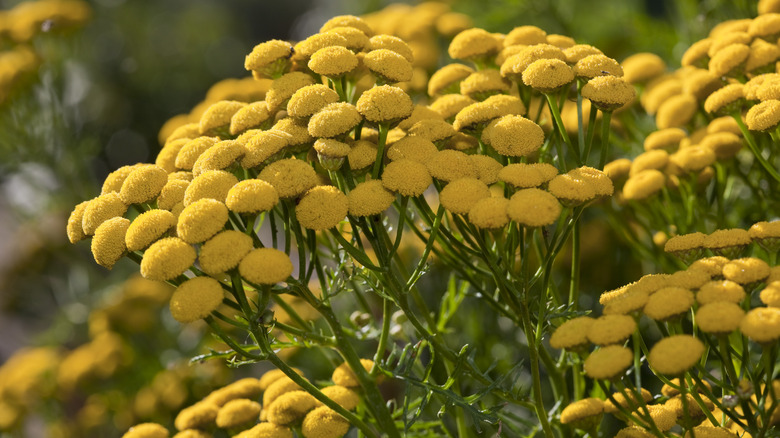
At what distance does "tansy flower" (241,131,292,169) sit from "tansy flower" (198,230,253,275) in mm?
205

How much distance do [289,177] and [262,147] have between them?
11cm

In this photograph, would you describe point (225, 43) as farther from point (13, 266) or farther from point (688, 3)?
point (688, 3)

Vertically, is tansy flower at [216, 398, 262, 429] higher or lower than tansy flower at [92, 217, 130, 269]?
lower

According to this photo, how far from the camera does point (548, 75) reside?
1792mm

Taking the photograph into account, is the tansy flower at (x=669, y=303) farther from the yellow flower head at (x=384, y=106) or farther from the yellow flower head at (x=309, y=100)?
the yellow flower head at (x=309, y=100)

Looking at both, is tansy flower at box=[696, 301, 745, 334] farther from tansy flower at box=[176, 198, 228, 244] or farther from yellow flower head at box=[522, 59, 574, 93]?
tansy flower at box=[176, 198, 228, 244]

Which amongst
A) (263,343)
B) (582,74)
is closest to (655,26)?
(582,74)

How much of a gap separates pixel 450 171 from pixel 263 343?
0.56 metres

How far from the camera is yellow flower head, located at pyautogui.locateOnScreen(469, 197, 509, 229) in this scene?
1.57 m

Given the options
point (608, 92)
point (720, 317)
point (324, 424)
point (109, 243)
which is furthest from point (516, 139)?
point (109, 243)

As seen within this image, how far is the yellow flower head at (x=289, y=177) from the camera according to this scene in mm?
1620

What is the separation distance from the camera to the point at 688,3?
3.07 m

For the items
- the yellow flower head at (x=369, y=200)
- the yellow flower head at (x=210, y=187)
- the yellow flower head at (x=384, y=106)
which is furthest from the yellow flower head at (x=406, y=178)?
the yellow flower head at (x=210, y=187)

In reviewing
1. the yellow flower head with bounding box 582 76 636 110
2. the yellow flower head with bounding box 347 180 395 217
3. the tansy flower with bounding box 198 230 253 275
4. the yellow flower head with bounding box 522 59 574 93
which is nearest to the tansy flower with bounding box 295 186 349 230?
the yellow flower head with bounding box 347 180 395 217
